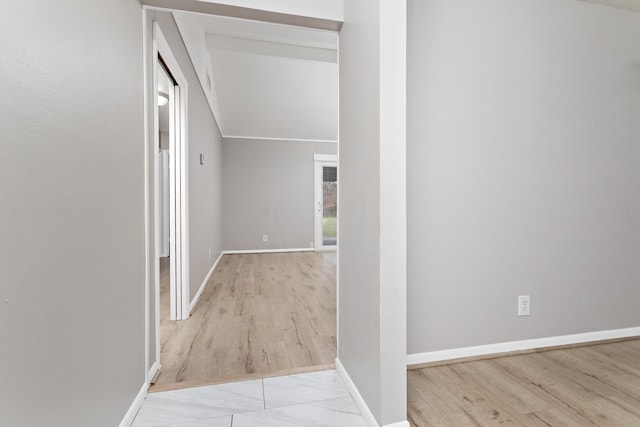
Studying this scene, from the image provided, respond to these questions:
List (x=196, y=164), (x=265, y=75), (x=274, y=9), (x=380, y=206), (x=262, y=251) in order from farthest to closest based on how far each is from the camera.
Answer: (x=262, y=251)
(x=265, y=75)
(x=196, y=164)
(x=274, y=9)
(x=380, y=206)

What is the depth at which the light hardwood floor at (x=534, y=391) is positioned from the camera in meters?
1.37

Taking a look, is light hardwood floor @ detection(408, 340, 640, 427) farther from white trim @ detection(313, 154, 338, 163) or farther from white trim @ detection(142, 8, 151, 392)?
white trim @ detection(313, 154, 338, 163)

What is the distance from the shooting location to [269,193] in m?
6.02

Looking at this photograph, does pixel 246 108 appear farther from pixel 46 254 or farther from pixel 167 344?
pixel 46 254

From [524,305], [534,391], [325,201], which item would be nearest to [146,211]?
[534,391]

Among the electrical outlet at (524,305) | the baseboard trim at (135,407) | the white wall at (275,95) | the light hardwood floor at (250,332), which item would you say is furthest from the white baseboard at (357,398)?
the white wall at (275,95)

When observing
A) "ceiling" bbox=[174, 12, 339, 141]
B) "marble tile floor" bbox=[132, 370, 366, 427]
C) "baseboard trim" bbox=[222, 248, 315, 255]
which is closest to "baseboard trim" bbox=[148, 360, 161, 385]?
"marble tile floor" bbox=[132, 370, 366, 427]

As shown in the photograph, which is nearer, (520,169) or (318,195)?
(520,169)

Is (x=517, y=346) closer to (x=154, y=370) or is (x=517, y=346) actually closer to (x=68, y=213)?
(x=154, y=370)

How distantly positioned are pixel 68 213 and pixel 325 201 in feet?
18.1

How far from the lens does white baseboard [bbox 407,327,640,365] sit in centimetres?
182

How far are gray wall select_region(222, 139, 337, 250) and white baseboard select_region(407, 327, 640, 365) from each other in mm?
4462

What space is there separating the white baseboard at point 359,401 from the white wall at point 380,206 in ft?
0.06

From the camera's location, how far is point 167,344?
2.10 m
